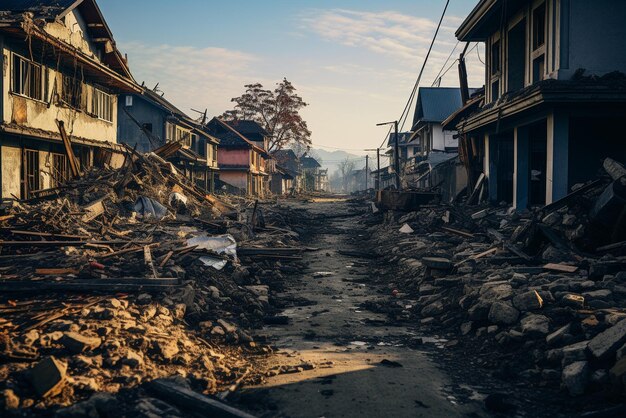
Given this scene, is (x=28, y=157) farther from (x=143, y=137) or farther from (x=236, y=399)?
(x=143, y=137)

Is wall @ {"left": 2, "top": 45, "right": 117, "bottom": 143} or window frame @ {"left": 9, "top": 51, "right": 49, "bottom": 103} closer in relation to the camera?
wall @ {"left": 2, "top": 45, "right": 117, "bottom": 143}

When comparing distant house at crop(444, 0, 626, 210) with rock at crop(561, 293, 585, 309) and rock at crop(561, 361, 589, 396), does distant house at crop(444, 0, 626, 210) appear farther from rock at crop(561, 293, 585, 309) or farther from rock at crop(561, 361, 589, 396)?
rock at crop(561, 361, 589, 396)

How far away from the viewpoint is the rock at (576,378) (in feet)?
16.0

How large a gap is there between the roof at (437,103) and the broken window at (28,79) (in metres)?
29.2

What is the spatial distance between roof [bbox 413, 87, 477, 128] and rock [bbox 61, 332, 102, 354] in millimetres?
36350

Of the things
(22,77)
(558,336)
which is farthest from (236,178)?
(558,336)

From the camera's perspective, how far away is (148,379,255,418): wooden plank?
4.31 metres

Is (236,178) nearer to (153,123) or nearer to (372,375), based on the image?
(153,123)

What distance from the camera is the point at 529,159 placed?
50.0 ft

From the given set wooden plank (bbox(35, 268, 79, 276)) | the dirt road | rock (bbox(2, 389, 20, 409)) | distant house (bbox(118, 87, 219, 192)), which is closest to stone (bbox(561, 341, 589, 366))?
the dirt road

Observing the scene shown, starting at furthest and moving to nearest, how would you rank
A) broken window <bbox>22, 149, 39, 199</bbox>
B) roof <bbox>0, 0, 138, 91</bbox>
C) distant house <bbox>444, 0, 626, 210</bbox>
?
1. broken window <bbox>22, 149, 39, 199</bbox>
2. roof <bbox>0, 0, 138, 91</bbox>
3. distant house <bbox>444, 0, 626, 210</bbox>

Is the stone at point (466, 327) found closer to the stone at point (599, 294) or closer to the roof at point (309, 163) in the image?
the stone at point (599, 294)

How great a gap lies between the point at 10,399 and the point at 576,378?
5367 mm

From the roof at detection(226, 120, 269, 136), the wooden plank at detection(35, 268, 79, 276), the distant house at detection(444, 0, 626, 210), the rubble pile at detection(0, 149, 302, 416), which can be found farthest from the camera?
the roof at detection(226, 120, 269, 136)
